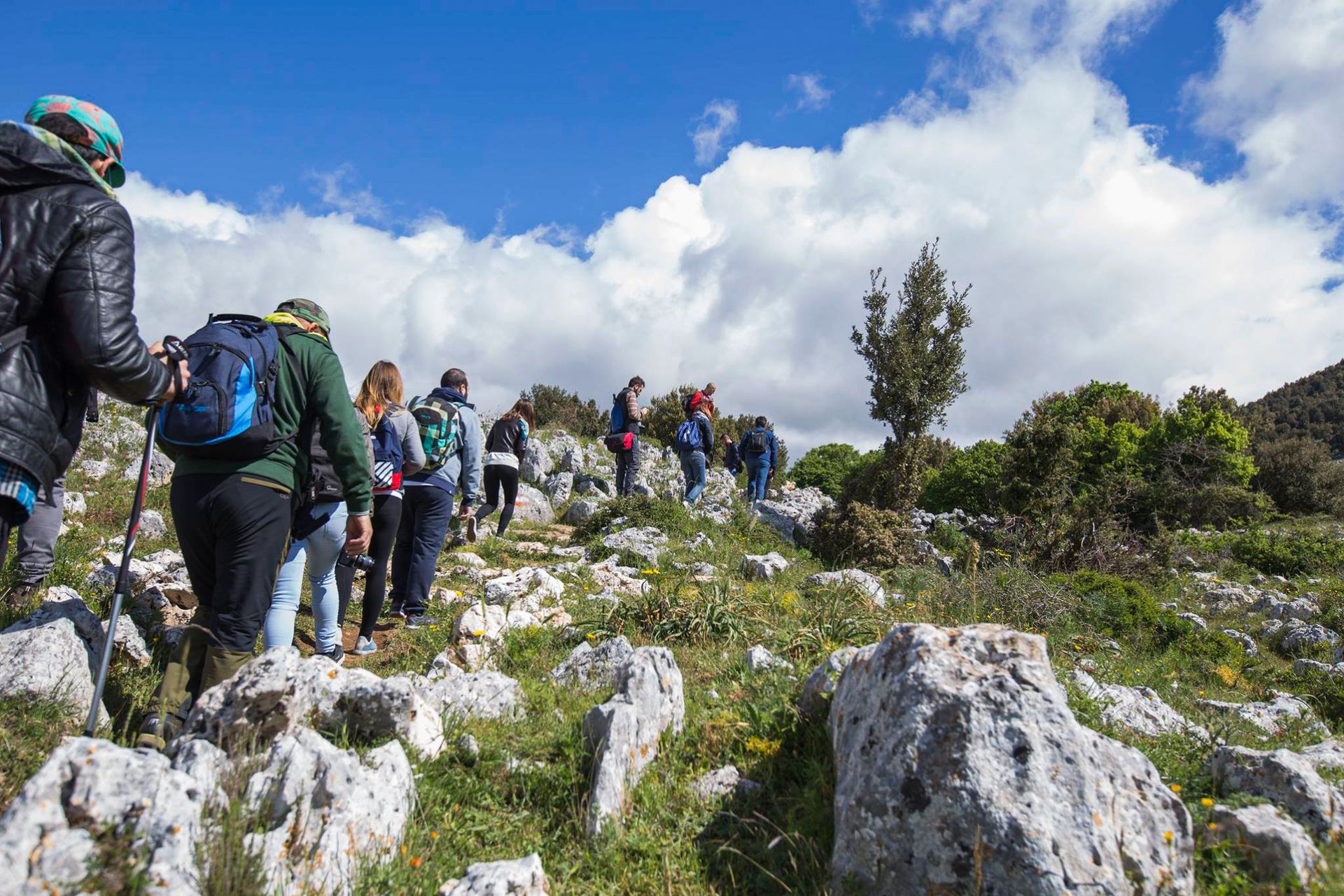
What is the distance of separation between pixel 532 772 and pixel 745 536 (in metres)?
8.80

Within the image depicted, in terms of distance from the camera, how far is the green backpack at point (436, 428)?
621 centimetres

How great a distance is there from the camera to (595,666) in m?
4.49

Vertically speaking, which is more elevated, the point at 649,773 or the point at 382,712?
the point at 382,712

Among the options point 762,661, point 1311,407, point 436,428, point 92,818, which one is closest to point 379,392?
point 436,428

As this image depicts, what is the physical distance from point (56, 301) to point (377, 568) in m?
3.18

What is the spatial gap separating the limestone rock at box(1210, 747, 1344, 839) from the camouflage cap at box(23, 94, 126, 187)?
17.4 feet

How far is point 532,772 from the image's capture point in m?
3.18

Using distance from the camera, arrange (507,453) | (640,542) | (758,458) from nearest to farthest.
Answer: (640,542)
(507,453)
(758,458)

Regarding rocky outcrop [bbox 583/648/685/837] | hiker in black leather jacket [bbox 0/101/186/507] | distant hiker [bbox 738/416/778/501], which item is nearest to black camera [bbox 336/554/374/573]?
rocky outcrop [bbox 583/648/685/837]

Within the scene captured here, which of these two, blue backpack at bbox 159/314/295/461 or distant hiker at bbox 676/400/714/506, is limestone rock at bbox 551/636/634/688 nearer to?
blue backpack at bbox 159/314/295/461

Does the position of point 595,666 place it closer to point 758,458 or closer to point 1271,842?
point 1271,842

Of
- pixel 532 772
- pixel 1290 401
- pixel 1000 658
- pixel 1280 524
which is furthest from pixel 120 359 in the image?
pixel 1290 401

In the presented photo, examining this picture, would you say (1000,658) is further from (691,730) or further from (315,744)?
(315,744)

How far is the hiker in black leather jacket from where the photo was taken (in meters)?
2.31
